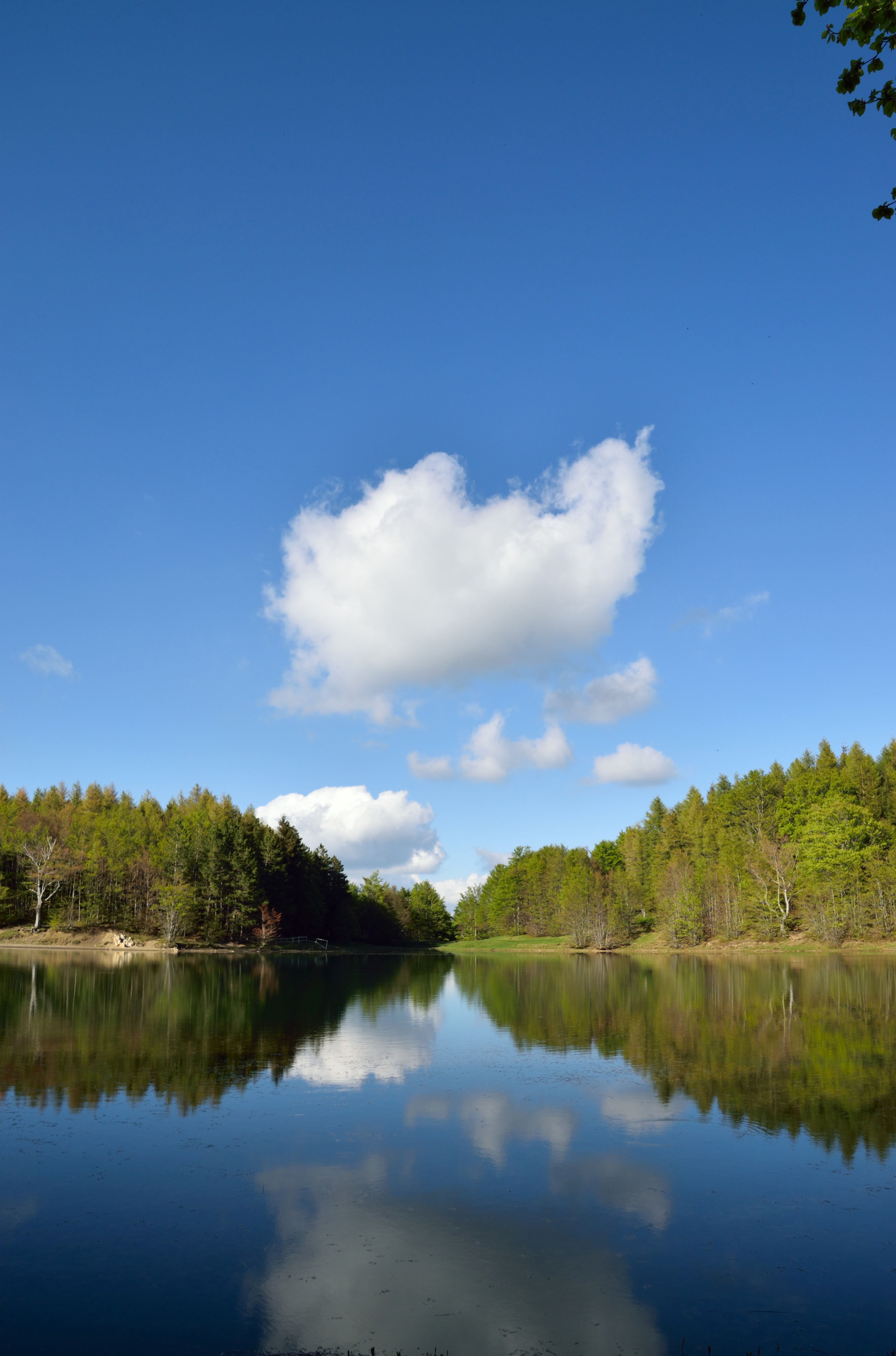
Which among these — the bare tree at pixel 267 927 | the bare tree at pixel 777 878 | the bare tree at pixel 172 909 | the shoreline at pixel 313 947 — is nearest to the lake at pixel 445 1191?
the bare tree at pixel 172 909

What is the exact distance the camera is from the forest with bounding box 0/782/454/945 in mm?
101812

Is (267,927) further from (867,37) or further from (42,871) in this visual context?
(867,37)

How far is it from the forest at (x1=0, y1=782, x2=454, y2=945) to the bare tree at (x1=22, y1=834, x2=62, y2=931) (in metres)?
0.20

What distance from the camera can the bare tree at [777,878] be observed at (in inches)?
4117

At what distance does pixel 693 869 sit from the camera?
11994cm

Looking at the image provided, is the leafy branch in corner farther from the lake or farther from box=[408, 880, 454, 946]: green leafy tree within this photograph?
box=[408, 880, 454, 946]: green leafy tree

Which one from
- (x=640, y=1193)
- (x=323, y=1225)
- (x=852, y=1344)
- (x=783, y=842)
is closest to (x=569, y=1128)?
(x=640, y=1193)

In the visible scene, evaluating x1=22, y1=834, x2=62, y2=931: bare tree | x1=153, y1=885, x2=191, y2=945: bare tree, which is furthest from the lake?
x1=22, y1=834, x2=62, y2=931: bare tree

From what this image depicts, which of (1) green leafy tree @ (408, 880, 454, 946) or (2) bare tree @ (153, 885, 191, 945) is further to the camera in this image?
(1) green leafy tree @ (408, 880, 454, 946)

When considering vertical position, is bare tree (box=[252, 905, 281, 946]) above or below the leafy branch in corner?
below

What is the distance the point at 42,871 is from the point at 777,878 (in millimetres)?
98004

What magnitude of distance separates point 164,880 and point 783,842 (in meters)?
87.4

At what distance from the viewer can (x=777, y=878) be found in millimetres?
106500

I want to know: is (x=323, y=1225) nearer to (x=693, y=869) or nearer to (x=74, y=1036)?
(x=74, y=1036)
